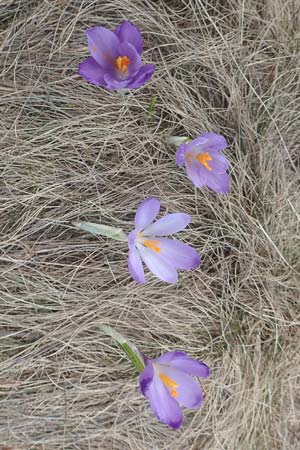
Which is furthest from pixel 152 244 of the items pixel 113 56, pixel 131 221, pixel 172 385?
pixel 113 56

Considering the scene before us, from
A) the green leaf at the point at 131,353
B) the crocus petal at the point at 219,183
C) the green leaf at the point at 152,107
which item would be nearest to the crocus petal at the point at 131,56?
the green leaf at the point at 152,107

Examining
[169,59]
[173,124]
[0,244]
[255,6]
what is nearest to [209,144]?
[173,124]

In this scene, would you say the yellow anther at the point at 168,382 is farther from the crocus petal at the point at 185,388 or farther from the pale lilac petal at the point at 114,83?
the pale lilac petal at the point at 114,83

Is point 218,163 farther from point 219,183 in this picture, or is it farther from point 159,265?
point 159,265

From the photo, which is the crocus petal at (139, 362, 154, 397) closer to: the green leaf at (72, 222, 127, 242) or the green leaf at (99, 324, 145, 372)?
the green leaf at (99, 324, 145, 372)

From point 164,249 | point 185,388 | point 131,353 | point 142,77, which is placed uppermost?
point 142,77
